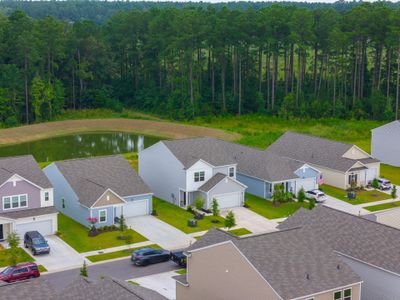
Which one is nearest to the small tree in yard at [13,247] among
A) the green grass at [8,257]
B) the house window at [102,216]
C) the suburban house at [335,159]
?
the green grass at [8,257]

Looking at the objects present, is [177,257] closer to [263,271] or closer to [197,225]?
[197,225]

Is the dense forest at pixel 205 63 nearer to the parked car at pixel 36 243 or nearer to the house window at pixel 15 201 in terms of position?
the house window at pixel 15 201

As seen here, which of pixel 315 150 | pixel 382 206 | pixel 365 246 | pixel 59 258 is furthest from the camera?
pixel 315 150

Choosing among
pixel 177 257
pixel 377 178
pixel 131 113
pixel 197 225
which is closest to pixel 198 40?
pixel 131 113

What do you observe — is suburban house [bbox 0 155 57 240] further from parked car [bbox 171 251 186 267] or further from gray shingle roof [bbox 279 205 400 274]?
gray shingle roof [bbox 279 205 400 274]

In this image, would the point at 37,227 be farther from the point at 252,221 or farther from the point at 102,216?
the point at 252,221

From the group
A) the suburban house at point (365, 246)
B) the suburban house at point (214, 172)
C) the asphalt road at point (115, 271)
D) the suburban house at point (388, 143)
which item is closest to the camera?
the suburban house at point (365, 246)

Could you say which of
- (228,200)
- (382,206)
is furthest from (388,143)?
(228,200)

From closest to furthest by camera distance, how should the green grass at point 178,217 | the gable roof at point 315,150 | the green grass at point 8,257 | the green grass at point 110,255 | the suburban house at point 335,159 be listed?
the green grass at point 8,257 < the green grass at point 110,255 < the green grass at point 178,217 < the suburban house at point 335,159 < the gable roof at point 315,150
